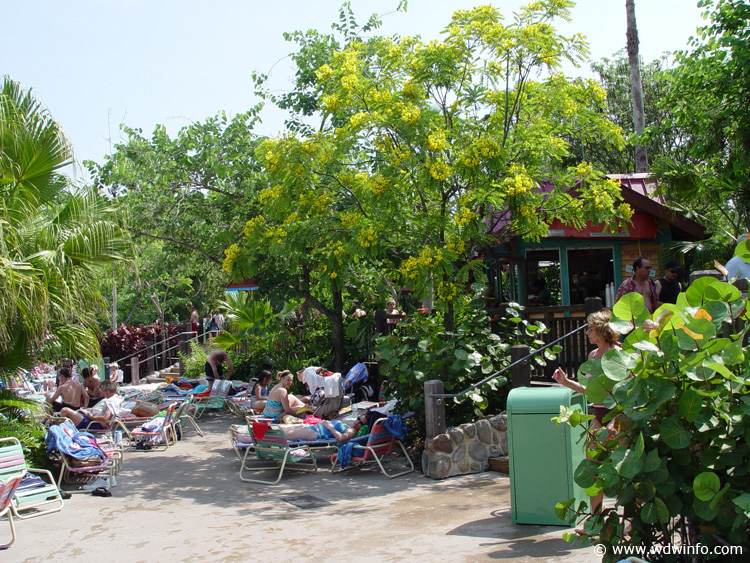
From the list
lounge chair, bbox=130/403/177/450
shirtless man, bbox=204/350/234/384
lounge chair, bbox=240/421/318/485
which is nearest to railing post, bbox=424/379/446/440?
lounge chair, bbox=240/421/318/485

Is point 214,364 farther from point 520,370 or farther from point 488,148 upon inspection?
point 488,148

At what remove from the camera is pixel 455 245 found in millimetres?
9344

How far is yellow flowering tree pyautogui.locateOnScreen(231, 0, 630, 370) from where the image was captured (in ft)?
30.7

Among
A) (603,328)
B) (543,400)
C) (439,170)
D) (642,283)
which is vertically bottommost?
(543,400)

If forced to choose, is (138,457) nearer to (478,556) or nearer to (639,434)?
(478,556)

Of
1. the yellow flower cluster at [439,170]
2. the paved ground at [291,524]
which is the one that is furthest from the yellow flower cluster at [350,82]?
the paved ground at [291,524]

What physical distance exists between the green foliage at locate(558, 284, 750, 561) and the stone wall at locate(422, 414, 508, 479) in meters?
5.17

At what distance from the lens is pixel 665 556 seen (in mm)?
3227

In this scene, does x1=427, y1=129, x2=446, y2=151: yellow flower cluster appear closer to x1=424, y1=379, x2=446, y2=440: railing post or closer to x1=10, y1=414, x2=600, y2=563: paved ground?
x1=424, y1=379, x2=446, y2=440: railing post

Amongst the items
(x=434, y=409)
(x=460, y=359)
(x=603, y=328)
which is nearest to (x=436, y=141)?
(x=460, y=359)

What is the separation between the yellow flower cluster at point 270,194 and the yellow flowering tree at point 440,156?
0.13ft

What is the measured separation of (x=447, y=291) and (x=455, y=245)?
2.27 ft

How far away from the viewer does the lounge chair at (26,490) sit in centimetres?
714

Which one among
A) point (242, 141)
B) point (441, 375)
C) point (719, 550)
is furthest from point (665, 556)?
point (242, 141)
